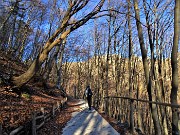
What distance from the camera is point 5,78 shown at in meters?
13.0

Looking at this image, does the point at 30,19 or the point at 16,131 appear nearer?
the point at 16,131

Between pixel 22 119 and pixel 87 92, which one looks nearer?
pixel 22 119

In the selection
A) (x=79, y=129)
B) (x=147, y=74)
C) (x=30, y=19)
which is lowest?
(x=79, y=129)

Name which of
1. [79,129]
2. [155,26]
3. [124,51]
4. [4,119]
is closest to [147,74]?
[79,129]

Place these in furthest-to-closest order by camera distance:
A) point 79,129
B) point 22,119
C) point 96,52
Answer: point 96,52 < point 79,129 < point 22,119

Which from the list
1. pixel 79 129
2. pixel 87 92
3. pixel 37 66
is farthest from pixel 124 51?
pixel 79 129

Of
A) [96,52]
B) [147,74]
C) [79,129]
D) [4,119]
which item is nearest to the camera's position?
[4,119]

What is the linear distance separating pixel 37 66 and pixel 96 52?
83.4 ft

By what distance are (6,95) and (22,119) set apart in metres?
4.34

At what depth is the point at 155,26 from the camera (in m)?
18.3

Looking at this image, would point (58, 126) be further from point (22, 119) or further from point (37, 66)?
point (37, 66)

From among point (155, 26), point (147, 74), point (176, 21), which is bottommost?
point (147, 74)

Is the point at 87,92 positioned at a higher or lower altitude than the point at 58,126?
higher

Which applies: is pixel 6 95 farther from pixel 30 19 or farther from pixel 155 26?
pixel 30 19
